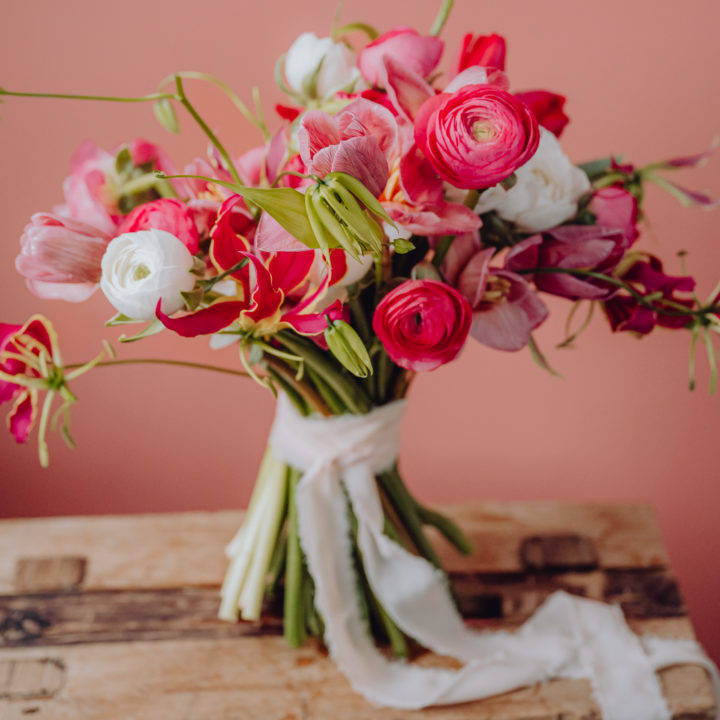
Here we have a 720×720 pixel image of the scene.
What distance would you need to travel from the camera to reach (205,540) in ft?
3.07

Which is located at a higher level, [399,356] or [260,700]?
[399,356]

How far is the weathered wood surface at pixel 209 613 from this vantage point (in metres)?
0.73

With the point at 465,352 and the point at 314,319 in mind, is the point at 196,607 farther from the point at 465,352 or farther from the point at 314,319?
the point at 465,352

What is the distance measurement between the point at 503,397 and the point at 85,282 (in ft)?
2.66

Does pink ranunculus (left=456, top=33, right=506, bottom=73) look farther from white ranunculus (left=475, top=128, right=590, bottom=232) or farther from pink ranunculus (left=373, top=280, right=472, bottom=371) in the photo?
pink ranunculus (left=373, top=280, right=472, bottom=371)

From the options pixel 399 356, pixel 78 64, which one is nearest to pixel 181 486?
pixel 78 64

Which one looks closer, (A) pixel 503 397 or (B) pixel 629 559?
(B) pixel 629 559

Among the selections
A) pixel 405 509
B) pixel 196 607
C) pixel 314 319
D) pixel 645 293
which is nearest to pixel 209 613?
pixel 196 607

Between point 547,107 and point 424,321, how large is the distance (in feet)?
0.74

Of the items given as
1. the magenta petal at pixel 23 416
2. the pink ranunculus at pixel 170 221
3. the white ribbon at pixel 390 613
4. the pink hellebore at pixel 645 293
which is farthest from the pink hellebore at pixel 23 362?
the pink hellebore at pixel 645 293

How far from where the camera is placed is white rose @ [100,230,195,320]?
478mm

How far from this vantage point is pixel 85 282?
1.85ft

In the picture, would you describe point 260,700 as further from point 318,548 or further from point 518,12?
point 518,12

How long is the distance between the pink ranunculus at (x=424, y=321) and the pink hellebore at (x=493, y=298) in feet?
0.20
